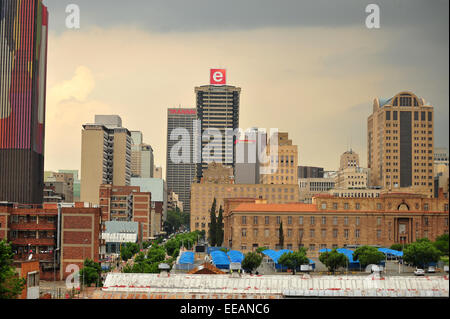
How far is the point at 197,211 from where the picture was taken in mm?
138750

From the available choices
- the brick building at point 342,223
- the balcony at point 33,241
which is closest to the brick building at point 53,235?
the balcony at point 33,241

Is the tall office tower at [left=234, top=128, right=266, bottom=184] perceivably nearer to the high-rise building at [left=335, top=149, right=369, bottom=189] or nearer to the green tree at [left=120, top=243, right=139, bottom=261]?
the high-rise building at [left=335, top=149, right=369, bottom=189]

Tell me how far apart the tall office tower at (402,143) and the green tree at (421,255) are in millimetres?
54258

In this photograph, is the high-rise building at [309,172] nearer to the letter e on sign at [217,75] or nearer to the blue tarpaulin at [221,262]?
the letter e on sign at [217,75]

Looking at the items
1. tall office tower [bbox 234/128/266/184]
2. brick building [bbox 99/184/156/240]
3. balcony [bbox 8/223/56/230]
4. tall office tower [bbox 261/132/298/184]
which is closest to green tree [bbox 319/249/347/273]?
balcony [bbox 8/223/56/230]

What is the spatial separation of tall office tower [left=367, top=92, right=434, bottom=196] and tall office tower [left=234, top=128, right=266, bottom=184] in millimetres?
29080

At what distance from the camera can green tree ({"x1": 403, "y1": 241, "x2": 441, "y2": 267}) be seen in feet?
148

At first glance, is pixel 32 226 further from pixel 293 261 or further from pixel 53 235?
pixel 293 261

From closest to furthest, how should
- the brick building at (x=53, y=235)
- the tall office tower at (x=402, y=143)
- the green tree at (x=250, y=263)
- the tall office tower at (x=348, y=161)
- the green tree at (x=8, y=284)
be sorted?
the green tree at (x=8, y=284), the green tree at (x=250, y=263), the brick building at (x=53, y=235), the tall office tower at (x=402, y=143), the tall office tower at (x=348, y=161)

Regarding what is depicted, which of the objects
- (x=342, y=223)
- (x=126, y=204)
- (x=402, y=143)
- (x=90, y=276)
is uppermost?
(x=402, y=143)

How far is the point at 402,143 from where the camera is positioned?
12356 cm

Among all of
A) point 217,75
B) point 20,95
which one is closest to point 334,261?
point 20,95

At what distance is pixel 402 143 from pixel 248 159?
50263 millimetres

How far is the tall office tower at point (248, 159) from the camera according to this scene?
154000 millimetres
